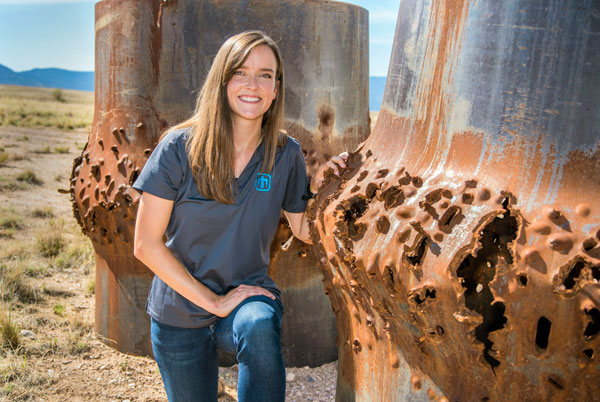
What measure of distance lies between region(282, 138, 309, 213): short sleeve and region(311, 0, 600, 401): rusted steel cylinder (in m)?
0.39

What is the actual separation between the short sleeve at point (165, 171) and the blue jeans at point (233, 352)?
0.48 metres

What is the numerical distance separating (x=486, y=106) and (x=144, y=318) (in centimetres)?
251

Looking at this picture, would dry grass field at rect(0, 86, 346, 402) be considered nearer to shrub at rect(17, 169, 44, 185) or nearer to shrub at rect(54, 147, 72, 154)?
shrub at rect(17, 169, 44, 185)

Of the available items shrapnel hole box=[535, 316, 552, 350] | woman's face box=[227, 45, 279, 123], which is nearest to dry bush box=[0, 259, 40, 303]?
woman's face box=[227, 45, 279, 123]

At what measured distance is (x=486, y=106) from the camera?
1.80 metres

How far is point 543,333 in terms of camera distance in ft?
5.63

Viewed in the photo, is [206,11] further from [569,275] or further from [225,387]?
[569,275]

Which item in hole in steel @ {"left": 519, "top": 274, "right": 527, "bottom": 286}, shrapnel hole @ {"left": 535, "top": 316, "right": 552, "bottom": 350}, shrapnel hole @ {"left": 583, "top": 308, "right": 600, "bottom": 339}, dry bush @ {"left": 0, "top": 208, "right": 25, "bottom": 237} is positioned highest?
hole in steel @ {"left": 519, "top": 274, "right": 527, "bottom": 286}

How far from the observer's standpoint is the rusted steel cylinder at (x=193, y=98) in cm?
320

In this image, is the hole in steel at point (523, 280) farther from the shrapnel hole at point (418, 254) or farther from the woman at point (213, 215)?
the woman at point (213, 215)

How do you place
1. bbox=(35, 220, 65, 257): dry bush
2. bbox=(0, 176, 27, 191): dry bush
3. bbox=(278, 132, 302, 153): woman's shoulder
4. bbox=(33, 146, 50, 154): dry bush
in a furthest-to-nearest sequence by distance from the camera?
bbox=(33, 146, 50, 154): dry bush → bbox=(0, 176, 27, 191): dry bush → bbox=(35, 220, 65, 257): dry bush → bbox=(278, 132, 302, 153): woman's shoulder

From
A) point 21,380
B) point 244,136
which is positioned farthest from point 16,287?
point 244,136

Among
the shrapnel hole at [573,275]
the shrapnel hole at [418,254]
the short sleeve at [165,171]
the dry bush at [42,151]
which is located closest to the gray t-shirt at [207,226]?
the short sleeve at [165,171]

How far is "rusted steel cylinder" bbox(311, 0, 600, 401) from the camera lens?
1579mm
